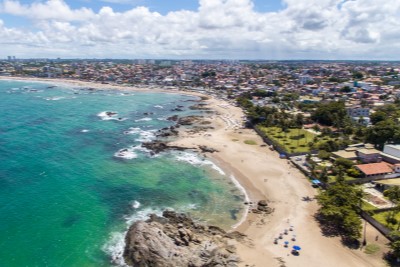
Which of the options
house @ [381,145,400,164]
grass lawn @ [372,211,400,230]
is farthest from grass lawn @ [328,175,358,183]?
house @ [381,145,400,164]

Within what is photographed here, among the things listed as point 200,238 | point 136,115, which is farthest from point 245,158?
point 136,115

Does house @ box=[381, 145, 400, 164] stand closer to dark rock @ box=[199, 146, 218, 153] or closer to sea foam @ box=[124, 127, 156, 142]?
dark rock @ box=[199, 146, 218, 153]

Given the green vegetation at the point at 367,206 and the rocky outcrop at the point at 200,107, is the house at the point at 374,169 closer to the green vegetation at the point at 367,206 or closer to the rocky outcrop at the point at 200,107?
the green vegetation at the point at 367,206

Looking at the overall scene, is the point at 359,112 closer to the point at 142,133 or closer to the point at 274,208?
the point at 274,208

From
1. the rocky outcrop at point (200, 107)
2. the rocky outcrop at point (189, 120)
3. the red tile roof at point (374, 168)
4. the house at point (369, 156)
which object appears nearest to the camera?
the red tile roof at point (374, 168)

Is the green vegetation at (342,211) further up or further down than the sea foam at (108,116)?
further up

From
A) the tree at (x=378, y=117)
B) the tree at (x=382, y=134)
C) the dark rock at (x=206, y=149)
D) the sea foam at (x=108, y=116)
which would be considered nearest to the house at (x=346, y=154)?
the tree at (x=382, y=134)
